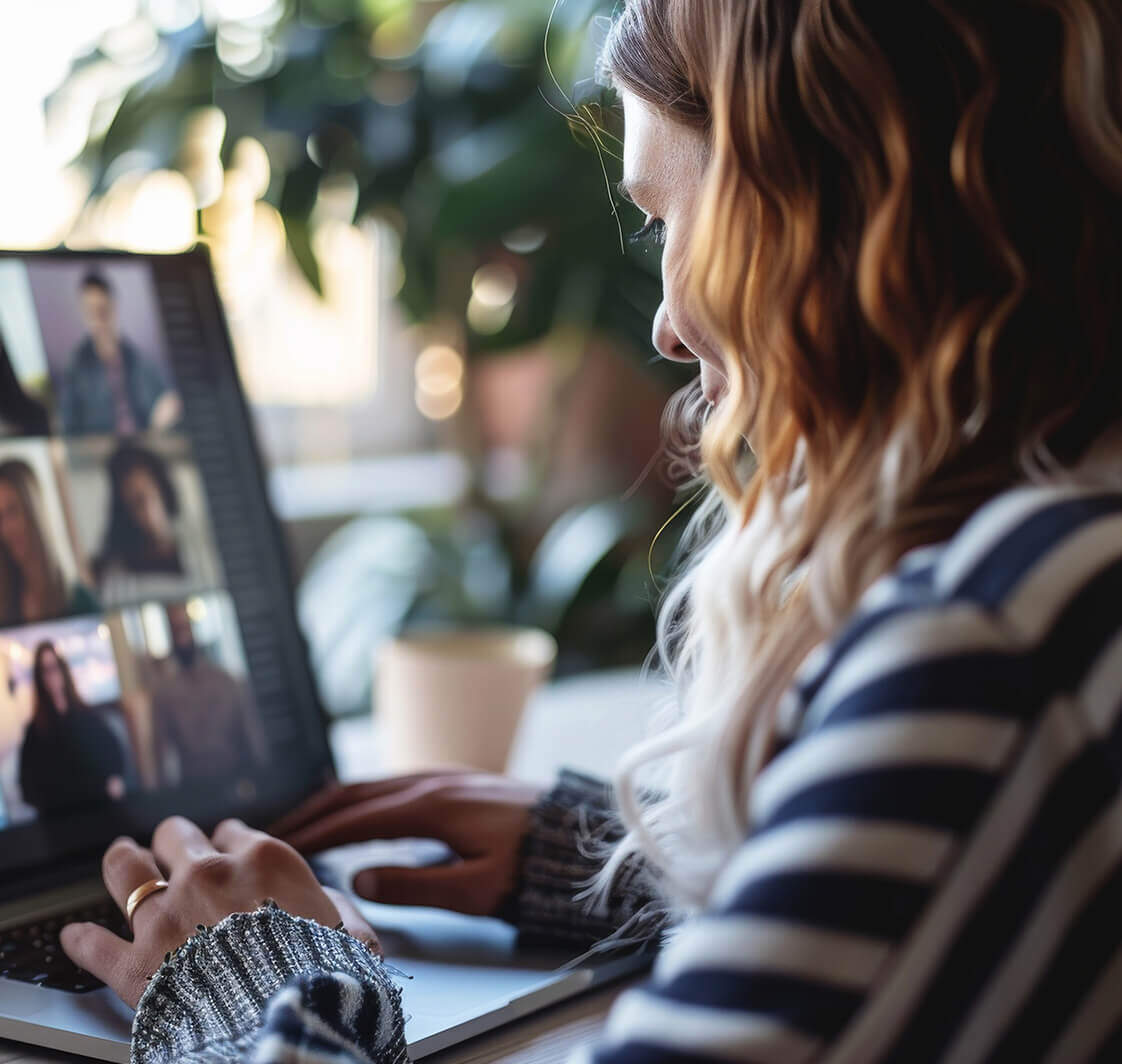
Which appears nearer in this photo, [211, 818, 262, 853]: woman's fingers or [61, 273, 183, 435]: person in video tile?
[211, 818, 262, 853]: woman's fingers

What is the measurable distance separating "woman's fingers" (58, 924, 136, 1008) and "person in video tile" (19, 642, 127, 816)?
0.35ft

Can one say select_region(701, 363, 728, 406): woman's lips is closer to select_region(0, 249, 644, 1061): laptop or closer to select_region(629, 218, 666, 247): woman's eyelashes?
select_region(629, 218, 666, 247): woman's eyelashes

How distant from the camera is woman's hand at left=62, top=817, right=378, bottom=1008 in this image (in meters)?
0.52

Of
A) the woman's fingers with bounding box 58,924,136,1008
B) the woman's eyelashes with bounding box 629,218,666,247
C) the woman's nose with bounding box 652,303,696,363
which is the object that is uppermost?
the woman's eyelashes with bounding box 629,218,666,247

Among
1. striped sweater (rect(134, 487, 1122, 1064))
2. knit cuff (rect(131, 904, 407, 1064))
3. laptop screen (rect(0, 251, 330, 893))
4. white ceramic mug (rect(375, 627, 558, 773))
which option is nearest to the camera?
striped sweater (rect(134, 487, 1122, 1064))

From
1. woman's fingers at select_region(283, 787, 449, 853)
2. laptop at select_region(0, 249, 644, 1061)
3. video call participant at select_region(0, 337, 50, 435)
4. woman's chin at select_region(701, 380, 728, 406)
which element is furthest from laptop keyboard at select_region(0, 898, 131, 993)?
woman's chin at select_region(701, 380, 728, 406)

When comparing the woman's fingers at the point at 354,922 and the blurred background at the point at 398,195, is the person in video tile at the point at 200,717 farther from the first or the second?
the blurred background at the point at 398,195

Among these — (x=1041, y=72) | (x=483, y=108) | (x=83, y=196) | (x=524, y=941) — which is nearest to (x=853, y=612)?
(x=1041, y=72)

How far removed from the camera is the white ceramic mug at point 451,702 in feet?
2.77

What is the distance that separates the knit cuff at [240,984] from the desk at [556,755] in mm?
46

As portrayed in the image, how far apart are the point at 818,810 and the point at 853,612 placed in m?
0.09

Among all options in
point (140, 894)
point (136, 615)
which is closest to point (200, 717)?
point (136, 615)

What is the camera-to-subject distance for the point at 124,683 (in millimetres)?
689

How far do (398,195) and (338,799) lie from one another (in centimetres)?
97
